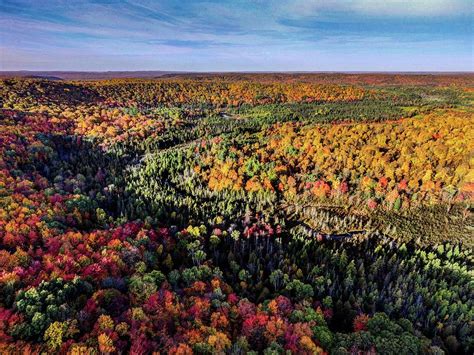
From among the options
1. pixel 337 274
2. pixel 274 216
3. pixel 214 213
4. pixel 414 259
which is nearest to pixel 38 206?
pixel 214 213

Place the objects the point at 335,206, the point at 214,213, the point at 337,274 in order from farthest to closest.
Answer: the point at 335,206
the point at 214,213
the point at 337,274

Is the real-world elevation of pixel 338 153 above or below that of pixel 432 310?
above

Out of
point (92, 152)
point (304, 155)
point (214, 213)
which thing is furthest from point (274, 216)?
point (92, 152)

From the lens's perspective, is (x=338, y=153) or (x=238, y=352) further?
(x=338, y=153)

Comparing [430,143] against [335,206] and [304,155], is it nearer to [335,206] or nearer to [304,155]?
[304,155]

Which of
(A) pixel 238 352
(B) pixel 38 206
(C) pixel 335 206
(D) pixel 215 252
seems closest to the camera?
(A) pixel 238 352

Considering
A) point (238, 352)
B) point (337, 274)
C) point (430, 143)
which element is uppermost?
point (430, 143)

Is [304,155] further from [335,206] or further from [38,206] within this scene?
[38,206]
